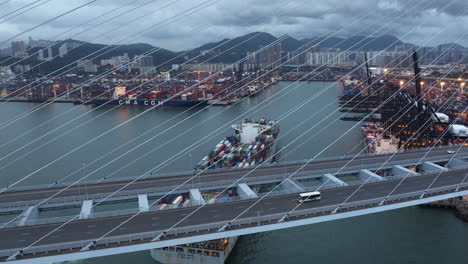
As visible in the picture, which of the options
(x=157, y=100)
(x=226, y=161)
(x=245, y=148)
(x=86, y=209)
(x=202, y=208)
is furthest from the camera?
(x=157, y=100)

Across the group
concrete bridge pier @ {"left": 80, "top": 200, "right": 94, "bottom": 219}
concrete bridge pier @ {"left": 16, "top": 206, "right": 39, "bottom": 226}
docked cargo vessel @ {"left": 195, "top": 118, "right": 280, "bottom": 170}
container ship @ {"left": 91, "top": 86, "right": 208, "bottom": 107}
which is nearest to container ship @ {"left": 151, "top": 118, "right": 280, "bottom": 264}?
docked cargo vessel @ {"left": 195, "top": 118, "right": 280, "bottom": 170}

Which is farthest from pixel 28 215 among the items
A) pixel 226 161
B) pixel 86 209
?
pixel 226 161

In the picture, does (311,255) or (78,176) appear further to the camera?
(78,176)

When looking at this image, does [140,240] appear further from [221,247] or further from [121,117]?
[121,117]

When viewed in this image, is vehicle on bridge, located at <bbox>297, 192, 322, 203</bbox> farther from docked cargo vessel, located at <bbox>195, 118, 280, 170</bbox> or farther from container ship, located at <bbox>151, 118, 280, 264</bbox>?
docked cargo vessel, located at <bbox>195, 118, 280, 170</bbox>

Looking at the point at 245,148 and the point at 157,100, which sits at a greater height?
the point at 245,148

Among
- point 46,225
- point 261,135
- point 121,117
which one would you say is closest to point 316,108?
point 261,135

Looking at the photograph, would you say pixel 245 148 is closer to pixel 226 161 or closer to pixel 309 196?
pixel 226 161
